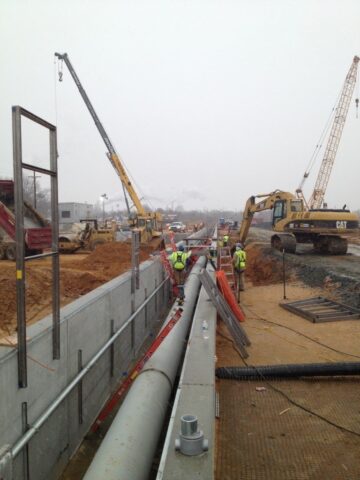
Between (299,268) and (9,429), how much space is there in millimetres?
16002

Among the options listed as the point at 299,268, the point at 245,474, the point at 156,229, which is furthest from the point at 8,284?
the point at 156,229

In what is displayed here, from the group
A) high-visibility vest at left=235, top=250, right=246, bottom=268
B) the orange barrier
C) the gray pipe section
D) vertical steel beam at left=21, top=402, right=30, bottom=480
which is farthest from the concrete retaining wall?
high-visibility vest at left=235, top=250, right=246, bottom=268

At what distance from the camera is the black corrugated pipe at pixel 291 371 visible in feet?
21.1

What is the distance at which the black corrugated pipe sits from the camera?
644 centimetres

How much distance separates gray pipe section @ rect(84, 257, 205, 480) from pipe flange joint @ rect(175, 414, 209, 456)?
0.52m

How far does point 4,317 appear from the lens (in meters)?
10.7

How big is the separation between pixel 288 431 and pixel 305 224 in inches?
708

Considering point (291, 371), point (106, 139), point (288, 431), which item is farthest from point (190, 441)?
point (106, 139)

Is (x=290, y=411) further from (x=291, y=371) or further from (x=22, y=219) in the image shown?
(x=22, y=219)

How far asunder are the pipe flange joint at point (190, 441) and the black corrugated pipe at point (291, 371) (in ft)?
9.96

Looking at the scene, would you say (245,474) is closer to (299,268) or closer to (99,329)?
(99,329)

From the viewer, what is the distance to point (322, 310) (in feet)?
36.3

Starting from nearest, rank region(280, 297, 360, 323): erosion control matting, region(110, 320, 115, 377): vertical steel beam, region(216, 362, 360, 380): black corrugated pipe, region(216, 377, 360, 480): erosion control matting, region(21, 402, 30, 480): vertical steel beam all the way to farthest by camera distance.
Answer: region(21, 402, 30, 480): vertical steel beam < region(216, 377, 360, 480): erosion control matting < region(216, 362, 360, 380): black corrugated pipe < region(110, 320, 115, 377): vertical steel beam < region(280, 297, 360, 323): erosion control matting

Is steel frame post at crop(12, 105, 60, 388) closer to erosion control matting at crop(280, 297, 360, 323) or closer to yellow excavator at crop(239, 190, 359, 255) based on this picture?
erosion control matting at crop(280, 297, 360, 323)
